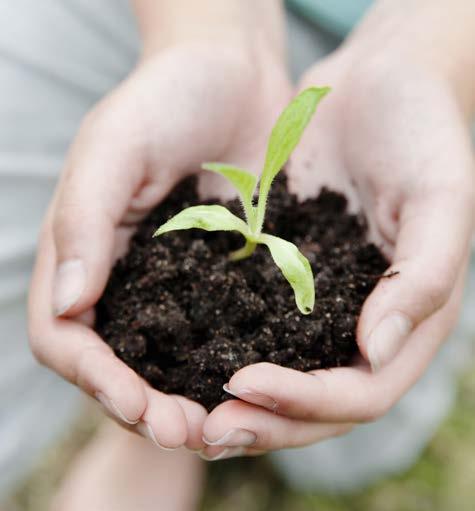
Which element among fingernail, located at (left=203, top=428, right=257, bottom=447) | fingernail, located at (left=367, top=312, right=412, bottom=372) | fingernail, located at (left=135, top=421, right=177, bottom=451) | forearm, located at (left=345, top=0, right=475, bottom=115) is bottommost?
fingernail, located at (left=135, top=421, right=177, bottom=451)

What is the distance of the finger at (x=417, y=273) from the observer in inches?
44.4

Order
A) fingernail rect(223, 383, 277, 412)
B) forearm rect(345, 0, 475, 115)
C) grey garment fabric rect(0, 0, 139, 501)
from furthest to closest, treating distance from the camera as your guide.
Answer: grey garment fabric rect(0, 0, 139, 501) < forearm rect(345, 0, 475, 115) < fingernail rect(223, 383, 277, 412)

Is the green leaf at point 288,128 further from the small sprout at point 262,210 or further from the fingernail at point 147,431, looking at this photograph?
the fingernail at point 147,431

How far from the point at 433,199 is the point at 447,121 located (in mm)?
230

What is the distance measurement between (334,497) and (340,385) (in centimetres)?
136

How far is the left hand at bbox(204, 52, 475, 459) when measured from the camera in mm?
1076

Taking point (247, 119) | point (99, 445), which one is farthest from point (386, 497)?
point (247, 119)

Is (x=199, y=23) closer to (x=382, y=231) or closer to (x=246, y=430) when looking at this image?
(x=382, y=231)

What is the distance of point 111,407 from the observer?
1.07m

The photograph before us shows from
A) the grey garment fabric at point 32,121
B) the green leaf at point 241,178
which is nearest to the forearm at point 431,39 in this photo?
the green leaf at point 241,178

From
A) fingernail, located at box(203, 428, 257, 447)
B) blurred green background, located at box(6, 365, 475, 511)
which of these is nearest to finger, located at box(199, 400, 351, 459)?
fingernail, located at box(203, 428, 257, 447)

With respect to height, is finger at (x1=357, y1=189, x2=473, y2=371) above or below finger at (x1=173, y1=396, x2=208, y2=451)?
above

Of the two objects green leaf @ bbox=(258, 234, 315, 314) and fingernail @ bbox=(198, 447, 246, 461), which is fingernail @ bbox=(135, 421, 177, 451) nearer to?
fingernail @ bbox=(198, 447, 246, 461)

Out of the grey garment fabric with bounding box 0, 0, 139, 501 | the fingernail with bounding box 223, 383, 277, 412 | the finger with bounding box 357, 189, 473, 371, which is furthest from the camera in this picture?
the grey garment fabric with bounding box 0, 0, 139, 501
